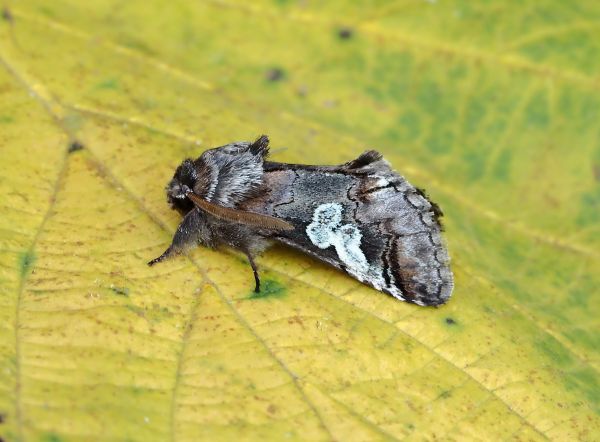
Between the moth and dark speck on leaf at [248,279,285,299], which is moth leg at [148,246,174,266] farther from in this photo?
dark speck on leaf at [248,279,285,299]

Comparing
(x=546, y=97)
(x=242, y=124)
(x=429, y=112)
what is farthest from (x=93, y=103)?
(x=546, y=97)

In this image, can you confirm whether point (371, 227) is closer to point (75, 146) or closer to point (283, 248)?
point (283, 248)

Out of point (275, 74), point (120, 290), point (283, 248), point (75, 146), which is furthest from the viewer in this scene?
point (275, 74)

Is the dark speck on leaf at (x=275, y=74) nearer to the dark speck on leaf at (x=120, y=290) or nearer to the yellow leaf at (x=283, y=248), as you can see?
the yellow leaf at (x=283, y=248)

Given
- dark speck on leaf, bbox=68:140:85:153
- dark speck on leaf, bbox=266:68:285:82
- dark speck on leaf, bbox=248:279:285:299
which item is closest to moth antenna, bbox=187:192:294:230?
dark speck on leaf, bbox=248:279:285:299

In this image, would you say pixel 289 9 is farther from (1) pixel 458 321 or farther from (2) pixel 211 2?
(1) pixel 458 321

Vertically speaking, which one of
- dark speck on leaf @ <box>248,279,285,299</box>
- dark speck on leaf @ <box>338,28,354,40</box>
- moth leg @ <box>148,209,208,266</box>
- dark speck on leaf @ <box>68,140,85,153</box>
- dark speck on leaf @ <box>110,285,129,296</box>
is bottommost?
dark speck on leaf @ <box>248,279,285,299</box>

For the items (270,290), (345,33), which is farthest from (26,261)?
Result: (345,33)
